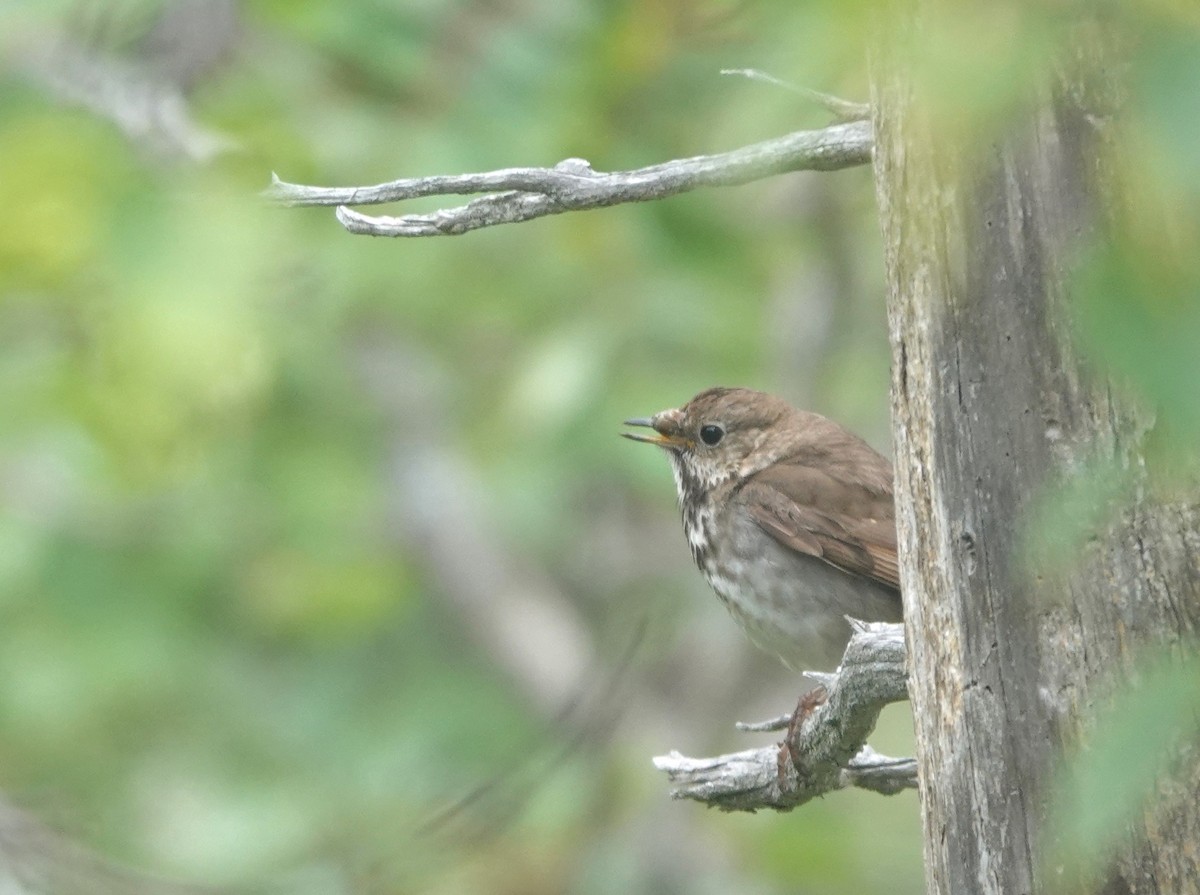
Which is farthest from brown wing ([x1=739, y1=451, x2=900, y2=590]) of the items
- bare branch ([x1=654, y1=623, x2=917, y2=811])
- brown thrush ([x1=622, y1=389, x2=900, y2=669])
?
bare branch ([x1=654, y1=623, x2=917, y2=811])

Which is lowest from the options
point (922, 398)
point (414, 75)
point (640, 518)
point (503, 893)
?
point (922, 398)

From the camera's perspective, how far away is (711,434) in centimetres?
644

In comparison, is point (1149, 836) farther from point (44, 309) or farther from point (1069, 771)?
point (44, 309)

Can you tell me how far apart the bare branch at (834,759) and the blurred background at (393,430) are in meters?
1.10

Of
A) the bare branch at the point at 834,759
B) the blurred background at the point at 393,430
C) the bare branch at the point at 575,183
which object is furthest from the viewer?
the blurred background at the point at 393,430

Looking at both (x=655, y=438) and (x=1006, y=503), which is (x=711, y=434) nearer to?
(x=655, y=438)

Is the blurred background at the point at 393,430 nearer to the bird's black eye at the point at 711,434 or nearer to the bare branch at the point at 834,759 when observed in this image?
the bird's black eye at the point at 711,434

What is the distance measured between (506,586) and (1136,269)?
8.48 m

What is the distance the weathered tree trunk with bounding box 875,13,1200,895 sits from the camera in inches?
111

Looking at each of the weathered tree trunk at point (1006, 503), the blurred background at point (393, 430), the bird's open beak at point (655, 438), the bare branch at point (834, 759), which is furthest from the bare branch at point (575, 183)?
the bird's open beak at point (655, 438)

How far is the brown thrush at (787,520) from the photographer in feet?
18.2

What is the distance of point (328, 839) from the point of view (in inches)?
347

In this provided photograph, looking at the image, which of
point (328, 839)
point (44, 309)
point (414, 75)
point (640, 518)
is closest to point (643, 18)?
point (414, 75)

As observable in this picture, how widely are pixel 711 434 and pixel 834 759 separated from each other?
9.05 ft
